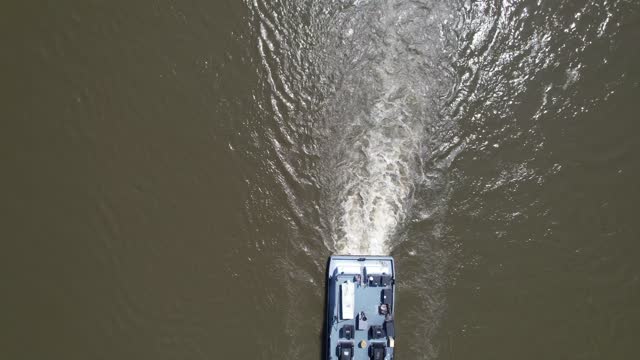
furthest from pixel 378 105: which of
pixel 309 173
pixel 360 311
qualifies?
pixel 360 311

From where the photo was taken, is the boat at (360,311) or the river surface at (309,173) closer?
the boat at (360,311)

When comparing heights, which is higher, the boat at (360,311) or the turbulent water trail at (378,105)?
the turbulent water trail at (378,105)

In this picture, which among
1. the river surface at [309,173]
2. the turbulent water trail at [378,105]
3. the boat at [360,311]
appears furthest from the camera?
the turbulent water trail at [378,105]

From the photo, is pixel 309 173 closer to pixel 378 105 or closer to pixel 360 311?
pixel 378 105

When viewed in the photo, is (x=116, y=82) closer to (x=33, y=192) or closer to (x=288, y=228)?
(x=33, y=192)

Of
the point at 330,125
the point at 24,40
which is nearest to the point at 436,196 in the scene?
the point at 330,125

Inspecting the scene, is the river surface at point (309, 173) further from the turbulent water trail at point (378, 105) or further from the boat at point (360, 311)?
the boat at point (360, 311)

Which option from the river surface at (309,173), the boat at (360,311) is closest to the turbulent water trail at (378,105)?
the river surface at (309,173)
